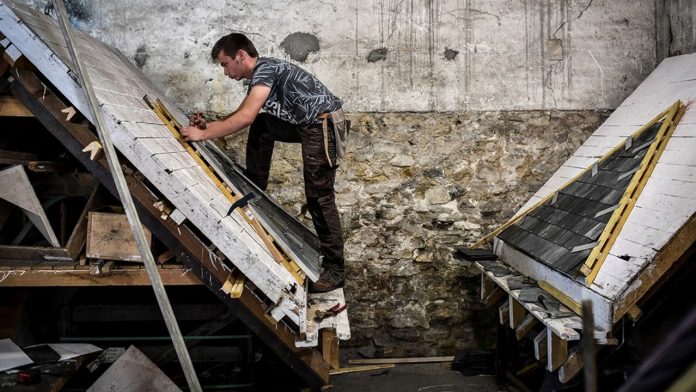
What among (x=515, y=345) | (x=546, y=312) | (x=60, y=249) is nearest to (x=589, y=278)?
(x=546, y=312)

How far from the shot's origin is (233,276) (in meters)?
3.27

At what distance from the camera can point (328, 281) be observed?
418cm

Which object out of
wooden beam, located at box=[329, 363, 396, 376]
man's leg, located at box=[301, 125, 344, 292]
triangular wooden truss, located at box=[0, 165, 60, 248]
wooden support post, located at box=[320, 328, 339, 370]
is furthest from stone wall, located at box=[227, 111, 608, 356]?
triangular wooden truss, located at box=[0, 165, 60, 248]

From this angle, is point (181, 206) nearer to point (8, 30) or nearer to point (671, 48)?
point (8, 30)

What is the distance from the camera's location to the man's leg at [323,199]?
4.17 meters

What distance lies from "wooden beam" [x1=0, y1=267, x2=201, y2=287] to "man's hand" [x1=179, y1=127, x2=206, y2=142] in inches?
36.2

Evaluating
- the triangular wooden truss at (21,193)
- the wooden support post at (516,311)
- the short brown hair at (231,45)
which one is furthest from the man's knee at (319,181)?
the triangular wooden truss at (21,193)

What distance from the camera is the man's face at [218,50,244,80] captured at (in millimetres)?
→ 4152

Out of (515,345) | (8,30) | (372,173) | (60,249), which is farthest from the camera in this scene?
(372,173)

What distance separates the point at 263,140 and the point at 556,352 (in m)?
2.47

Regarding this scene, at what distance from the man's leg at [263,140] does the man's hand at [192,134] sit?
0.72m

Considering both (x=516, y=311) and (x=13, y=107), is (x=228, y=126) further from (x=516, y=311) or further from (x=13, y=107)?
(x=516, y=311)

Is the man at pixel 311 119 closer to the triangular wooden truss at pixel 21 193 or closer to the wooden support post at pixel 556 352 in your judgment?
the triangular wooden truss at pixel 21 193

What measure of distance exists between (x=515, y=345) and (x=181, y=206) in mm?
3171
